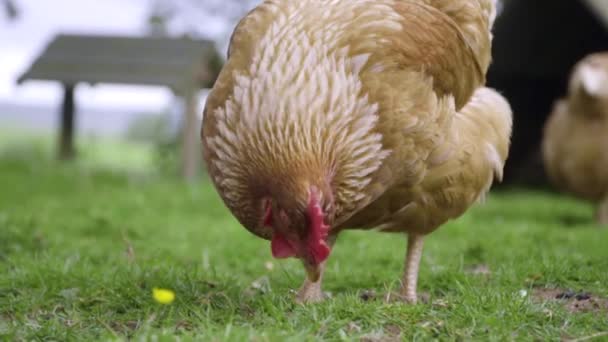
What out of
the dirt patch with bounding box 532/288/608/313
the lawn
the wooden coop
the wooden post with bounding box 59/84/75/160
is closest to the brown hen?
the lawn

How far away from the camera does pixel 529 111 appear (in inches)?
460

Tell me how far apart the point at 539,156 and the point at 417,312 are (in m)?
10.0

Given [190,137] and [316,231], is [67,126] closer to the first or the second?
[190,137]

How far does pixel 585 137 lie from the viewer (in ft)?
24.5

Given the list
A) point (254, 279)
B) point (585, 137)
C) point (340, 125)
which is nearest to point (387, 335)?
point (340, 125)

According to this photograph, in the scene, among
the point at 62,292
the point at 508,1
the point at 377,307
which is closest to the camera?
the point at 377,307

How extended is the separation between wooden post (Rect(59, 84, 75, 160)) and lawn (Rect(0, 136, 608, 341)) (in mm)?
3343

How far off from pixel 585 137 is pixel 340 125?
5.14 meters

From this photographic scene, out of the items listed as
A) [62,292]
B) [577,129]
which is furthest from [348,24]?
[577,129]

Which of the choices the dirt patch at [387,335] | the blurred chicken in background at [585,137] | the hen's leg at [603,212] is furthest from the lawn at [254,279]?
the blurred chicken in background at [585,137]

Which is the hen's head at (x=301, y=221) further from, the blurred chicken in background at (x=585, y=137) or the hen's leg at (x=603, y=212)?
the hen's leg at (x=603, y=212)

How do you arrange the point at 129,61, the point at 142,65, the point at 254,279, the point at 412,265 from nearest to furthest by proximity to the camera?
1. the point at 412,265
2. the point at 254,279
3. the point at 142,65
4. the point at 129,61

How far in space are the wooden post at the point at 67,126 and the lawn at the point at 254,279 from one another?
3.34m

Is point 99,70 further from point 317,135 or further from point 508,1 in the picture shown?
point 317,135
